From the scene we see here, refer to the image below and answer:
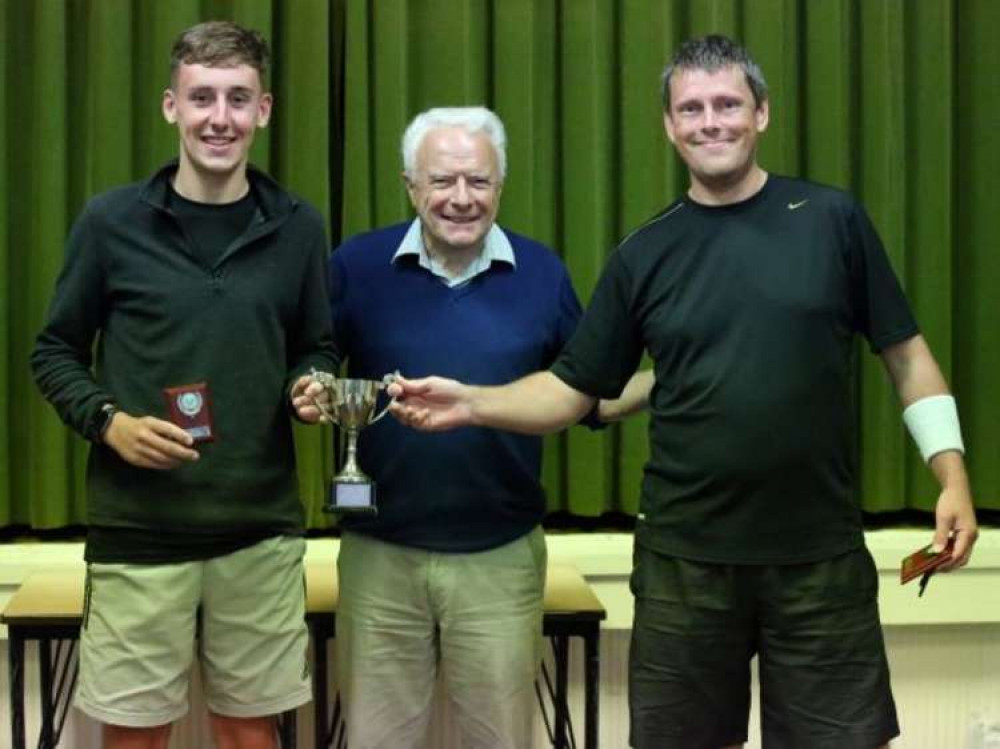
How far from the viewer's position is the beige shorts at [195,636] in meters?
1.99

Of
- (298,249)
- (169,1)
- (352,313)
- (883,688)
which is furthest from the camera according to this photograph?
(169,1)

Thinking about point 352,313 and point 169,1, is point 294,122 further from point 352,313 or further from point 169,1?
point 352,313

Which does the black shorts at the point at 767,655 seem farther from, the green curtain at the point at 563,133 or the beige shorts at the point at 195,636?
the green curtain at the point at 563,133

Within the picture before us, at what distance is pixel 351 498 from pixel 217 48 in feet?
2.58

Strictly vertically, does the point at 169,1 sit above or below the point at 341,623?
above

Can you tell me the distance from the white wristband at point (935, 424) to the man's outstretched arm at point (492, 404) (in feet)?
1.78

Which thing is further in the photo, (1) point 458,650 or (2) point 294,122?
(2) point 294,122

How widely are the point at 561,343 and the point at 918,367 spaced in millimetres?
658

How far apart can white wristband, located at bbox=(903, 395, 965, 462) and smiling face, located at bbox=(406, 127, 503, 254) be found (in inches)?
32.1

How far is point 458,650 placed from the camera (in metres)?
2.20

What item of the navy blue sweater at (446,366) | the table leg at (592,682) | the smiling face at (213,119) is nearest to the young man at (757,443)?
the navy blue sweater at (446,366)

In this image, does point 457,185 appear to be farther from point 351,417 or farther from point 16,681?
point 16,681

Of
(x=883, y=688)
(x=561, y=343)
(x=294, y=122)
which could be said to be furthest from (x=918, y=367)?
(x=294, y=122)

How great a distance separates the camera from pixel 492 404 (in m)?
2.05
